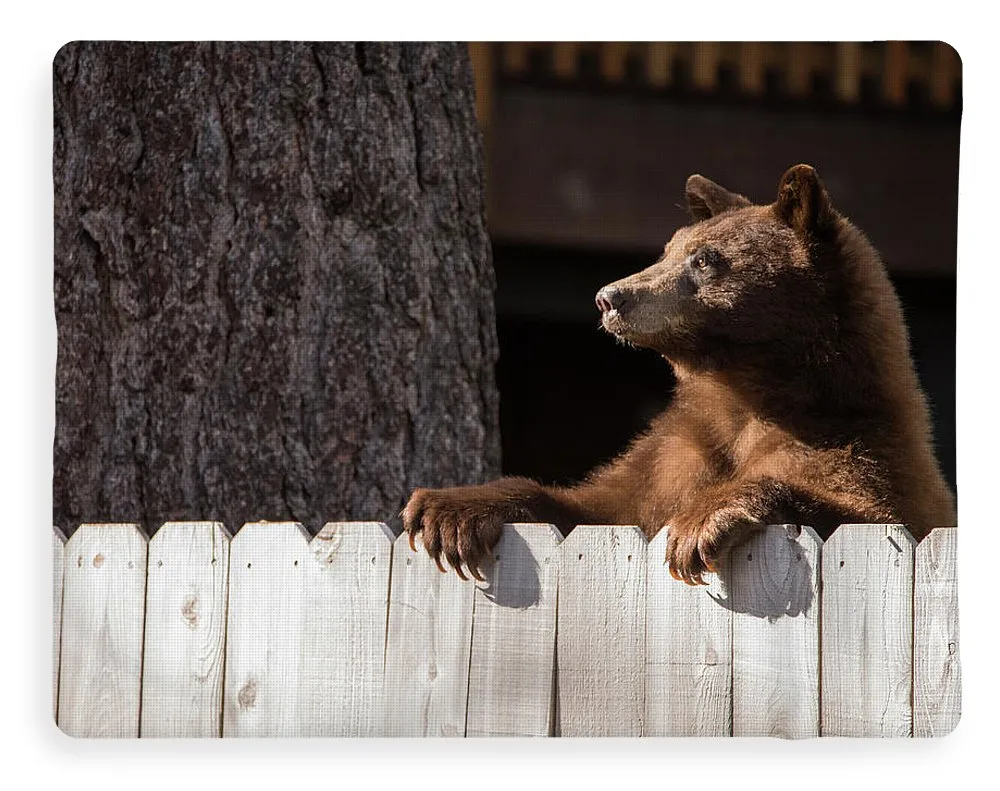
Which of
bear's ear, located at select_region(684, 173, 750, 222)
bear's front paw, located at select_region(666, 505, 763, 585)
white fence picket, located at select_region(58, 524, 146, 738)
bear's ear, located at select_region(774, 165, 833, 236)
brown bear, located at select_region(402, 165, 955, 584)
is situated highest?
bear's ear, located at select_region(684, 173, 750, 222)

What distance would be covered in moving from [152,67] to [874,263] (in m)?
2.04

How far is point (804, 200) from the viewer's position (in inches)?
133

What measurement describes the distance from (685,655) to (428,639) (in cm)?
61

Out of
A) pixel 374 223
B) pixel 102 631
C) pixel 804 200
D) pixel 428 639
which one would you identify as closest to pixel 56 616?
pixel 102 631

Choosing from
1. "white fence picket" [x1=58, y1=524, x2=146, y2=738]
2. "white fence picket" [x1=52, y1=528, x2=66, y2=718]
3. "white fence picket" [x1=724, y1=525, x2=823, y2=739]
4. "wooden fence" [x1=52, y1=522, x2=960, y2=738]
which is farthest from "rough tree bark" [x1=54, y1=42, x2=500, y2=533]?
"white fence picket" [x1=724, y1=525, x2=823, y2=739]

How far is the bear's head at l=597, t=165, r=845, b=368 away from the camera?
3.33 metres

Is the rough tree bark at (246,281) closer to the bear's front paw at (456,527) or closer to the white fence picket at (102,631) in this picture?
the white fence picket at (102,631)

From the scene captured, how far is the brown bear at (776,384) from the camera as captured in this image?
320 cm

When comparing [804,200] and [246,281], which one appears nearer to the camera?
[804,200]

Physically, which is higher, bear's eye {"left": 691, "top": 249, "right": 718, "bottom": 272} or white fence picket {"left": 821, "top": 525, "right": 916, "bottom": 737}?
bear's eye {"left": 691, "top": 249, "right": 718, "bottom": 272}

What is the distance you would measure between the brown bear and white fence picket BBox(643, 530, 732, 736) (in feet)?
0.53

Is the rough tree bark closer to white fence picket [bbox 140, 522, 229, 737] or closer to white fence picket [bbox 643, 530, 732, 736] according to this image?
white fence picket [bbox 140, 522, 229, 737]

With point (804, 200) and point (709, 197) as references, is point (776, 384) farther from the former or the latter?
point (709, 197)

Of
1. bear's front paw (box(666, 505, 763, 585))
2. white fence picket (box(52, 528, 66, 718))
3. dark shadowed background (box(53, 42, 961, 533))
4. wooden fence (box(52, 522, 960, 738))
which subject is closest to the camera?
bear's front paw (box(666, 505, 763, 585))
